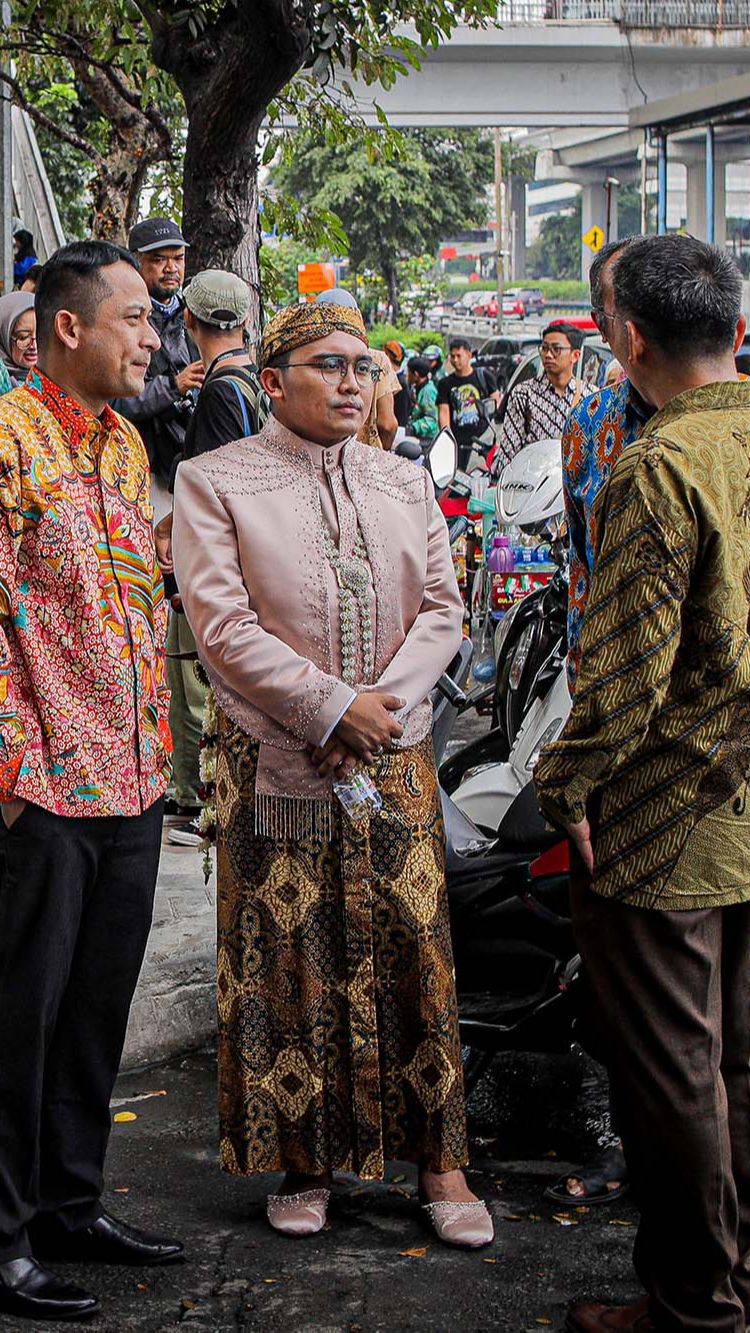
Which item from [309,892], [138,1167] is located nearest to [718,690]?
[309,892]

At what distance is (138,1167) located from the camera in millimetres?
3949

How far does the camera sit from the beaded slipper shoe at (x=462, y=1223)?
11.4ft

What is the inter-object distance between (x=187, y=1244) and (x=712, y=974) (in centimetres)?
140

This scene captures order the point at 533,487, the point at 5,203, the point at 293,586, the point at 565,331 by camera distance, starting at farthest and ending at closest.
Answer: the point at 5,203
the point at 565,331
the point at 533,487
the point at 293,586

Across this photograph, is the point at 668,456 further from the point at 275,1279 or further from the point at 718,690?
the point at 275,1279

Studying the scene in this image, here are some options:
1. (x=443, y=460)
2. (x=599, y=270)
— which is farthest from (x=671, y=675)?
(x=443, y=460)

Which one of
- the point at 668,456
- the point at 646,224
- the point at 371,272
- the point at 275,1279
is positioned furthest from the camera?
the point at 371,272

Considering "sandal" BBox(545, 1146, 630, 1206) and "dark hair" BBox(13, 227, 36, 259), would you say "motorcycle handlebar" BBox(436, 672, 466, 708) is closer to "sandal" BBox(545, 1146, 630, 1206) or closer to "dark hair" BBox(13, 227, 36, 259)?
"sandal" BBox(545, 1146, 630, 1206)

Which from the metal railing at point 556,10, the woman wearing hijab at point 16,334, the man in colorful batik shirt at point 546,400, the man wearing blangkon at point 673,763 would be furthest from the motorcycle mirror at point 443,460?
the metal railing at point 556,10

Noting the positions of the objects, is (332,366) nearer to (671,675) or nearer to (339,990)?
(671,675)

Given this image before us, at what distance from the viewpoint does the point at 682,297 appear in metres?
2.70

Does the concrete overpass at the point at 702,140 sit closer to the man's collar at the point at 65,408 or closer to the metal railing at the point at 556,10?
the metal railing at the point at 556,10

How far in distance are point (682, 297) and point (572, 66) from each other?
103 ft

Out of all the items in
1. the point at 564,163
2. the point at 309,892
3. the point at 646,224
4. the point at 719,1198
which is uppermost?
the point at 564,163
